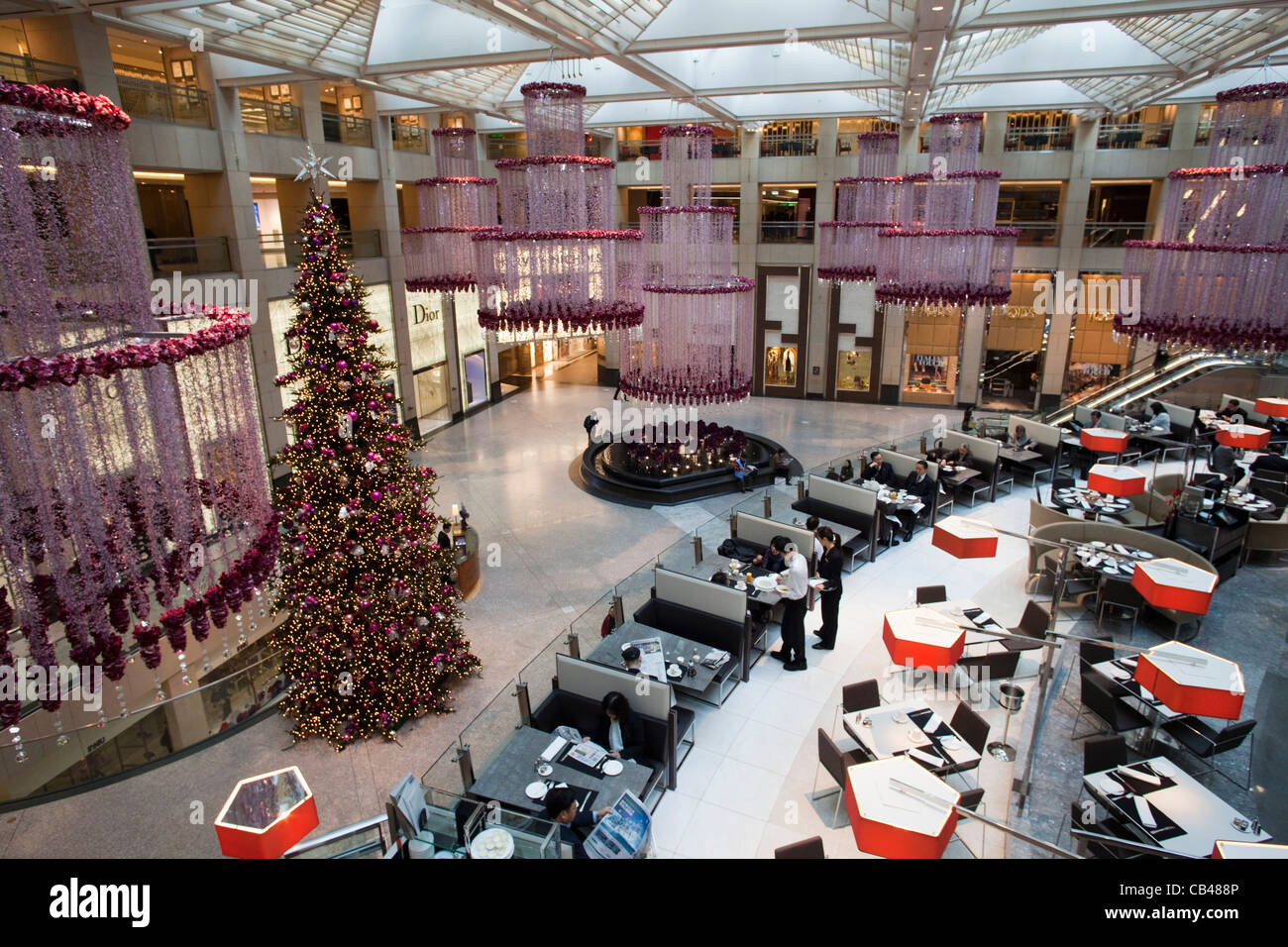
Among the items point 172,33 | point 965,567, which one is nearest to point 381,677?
point 965,567

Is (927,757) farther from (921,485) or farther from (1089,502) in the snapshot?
(1089,502)

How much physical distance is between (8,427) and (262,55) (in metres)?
12.9

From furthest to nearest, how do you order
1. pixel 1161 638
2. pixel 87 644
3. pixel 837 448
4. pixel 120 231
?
pixel 837 448, pixel 1161 638, pixel 120 231, pixel 87 644

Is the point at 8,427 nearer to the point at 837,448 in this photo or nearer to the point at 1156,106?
the point at 837,448

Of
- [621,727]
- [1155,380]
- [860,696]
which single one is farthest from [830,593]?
[1155,380]

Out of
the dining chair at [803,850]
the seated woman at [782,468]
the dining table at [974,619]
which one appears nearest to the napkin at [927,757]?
the dining table at [974,619]

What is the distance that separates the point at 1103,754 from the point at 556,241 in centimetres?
804

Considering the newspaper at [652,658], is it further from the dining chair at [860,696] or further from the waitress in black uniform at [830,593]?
the waitress in black uniform at [830,593]

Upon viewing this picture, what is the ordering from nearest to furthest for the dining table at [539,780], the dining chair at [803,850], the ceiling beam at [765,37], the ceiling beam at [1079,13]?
the dining chair at [803,850], the dining table at [539,780], the ceiling beam at [1079,13], the ceiling beam at [765,37]

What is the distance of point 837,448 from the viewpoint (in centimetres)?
1836

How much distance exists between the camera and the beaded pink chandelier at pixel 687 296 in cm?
1194

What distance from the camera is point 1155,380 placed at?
760 inches

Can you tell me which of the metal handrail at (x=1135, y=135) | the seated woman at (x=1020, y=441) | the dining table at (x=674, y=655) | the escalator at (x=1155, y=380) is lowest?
the dining table at (x=674, y=655)

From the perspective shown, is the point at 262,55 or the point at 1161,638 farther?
the point at 262,55
